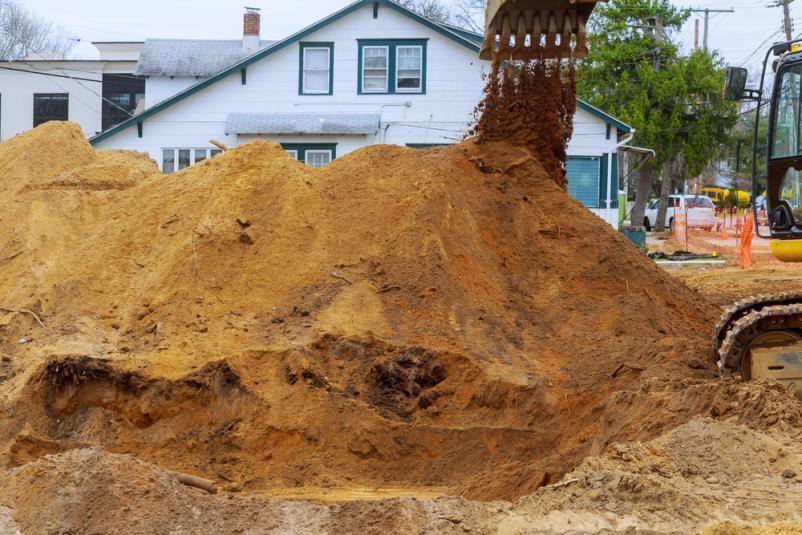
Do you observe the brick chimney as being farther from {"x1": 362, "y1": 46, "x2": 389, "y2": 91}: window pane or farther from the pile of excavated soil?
the pile of excavated soil

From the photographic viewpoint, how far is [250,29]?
28656mm

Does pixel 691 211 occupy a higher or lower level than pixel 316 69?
lower

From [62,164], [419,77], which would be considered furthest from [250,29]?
[62,164]

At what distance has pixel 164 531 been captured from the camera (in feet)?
19.3

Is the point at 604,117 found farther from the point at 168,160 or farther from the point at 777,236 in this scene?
the point at 777,236

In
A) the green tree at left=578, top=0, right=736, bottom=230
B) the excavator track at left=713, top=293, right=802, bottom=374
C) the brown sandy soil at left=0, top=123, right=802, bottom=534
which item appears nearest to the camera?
the brown sandy soil at left=0, top=123, right=802, bottom=534

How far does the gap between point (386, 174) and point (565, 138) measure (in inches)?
104

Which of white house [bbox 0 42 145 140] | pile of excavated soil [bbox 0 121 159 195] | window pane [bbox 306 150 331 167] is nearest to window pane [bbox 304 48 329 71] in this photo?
window pane [bbox 306 150 331 167]

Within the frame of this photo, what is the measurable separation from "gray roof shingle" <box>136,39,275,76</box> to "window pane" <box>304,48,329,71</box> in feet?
12.7

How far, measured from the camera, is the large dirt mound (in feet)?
29.7

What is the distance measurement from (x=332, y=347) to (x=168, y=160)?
16.1 metres

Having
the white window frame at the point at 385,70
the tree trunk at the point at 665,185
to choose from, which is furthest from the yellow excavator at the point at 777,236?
the tree trunk at the point at 665,185

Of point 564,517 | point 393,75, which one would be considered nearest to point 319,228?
point 564,517

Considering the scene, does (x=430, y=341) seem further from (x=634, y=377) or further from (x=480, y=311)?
(x=634, y=377)
